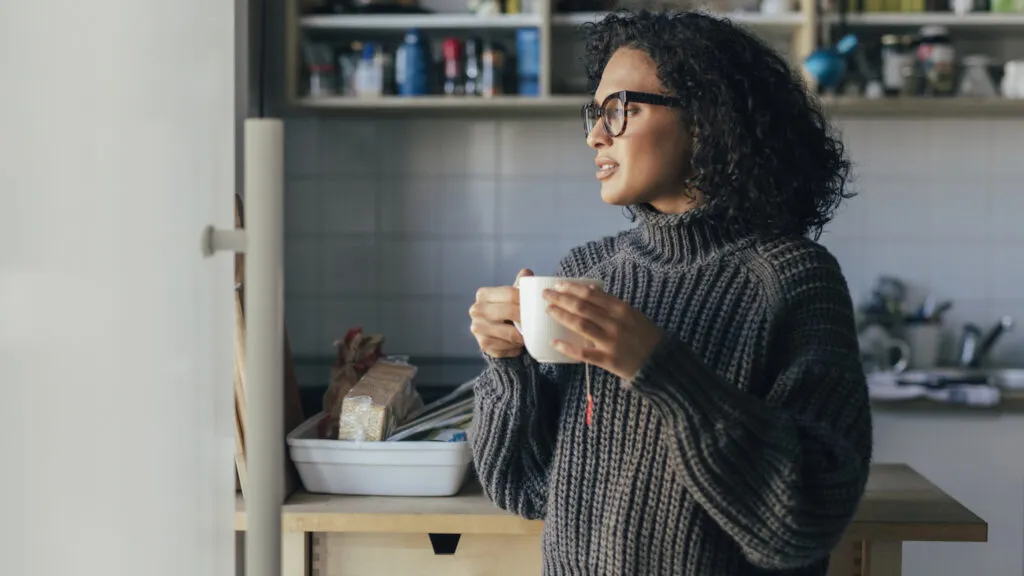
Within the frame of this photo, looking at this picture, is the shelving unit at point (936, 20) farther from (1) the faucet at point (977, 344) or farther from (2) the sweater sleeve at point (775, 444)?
(2) the sweater sleeve at point (775, 444)

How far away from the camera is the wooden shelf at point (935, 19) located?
266 cm

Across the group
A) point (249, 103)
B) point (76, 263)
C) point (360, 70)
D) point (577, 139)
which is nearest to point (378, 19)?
point (360, 70)

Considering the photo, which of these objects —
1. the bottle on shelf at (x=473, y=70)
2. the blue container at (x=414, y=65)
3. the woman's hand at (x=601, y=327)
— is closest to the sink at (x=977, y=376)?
the bottle on shelf at (x=473, y=70)

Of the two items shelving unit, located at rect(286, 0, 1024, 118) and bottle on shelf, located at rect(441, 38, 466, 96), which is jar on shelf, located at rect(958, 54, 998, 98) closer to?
shelving unit, located at rect(286, 0, 1024, 118)

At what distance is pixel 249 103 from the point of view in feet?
8.60

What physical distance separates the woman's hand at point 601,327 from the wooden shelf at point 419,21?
6.32 ft

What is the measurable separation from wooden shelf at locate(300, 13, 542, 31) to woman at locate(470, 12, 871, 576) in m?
1.56

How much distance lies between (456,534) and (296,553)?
0.73ft

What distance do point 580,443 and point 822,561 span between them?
0.89ft

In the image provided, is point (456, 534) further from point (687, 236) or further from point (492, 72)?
point (492, 72)

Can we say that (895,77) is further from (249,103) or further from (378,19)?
(249,103)

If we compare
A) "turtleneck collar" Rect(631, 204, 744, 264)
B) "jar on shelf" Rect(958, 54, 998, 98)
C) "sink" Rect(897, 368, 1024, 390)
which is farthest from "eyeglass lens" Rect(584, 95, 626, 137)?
"jar on shelf" Rect(958, 54, 998, 98)

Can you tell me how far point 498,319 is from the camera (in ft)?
3.25

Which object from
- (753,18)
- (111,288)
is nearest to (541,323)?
(111,288)
